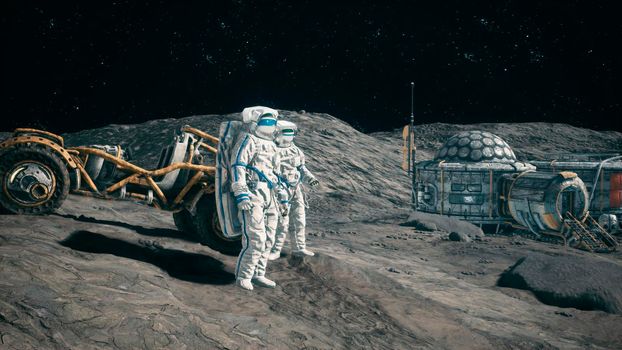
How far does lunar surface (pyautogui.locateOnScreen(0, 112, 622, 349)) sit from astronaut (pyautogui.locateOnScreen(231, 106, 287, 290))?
0.75ft

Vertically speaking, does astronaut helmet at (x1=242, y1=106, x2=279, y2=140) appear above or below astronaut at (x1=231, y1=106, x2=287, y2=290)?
above

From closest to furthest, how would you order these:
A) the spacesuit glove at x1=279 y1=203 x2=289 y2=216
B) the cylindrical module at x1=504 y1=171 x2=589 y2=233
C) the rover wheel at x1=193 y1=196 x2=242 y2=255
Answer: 1. the spacesuit glove at x1=279 y1=203 x2=289 y2=216
2. the rover wheel at x1=193 y1=196 x2=242 y2=255
3. the cylindrical module at x1=504 y1=171 x2=589 y2=233

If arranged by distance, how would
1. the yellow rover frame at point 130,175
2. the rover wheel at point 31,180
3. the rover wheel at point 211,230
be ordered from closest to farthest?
the rover wheel at point 31,180, the rover wheel at point 211,230, the yellow rover frame at point 130,175

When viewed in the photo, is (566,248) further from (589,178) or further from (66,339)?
(66,339)

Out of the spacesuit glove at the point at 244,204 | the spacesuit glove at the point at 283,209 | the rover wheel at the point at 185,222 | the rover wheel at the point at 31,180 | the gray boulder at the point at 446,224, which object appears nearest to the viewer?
the spacesuit glove at the point at 244,204

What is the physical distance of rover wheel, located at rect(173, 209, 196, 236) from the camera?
6.56m

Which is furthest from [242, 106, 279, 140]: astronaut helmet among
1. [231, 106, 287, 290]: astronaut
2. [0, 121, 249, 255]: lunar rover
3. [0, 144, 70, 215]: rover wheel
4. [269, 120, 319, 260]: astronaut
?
[0, 144, 70, 215]: rover wheel

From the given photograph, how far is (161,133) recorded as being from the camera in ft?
63.5

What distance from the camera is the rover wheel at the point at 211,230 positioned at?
5656mm

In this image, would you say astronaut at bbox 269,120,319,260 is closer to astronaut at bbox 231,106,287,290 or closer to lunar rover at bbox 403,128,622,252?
astronaut at bbox 231,106,287,290

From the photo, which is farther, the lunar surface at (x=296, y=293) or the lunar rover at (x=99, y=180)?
the lunar rover at (x=99, y=180)

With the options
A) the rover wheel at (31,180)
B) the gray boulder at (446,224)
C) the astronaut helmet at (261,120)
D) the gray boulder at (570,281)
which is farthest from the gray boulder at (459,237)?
the rover wheel at (31,180)

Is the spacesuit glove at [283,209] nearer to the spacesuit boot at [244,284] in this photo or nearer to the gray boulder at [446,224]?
the spacesuit boot at [244,284]

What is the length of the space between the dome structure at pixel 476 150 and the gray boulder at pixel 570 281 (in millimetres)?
4669
